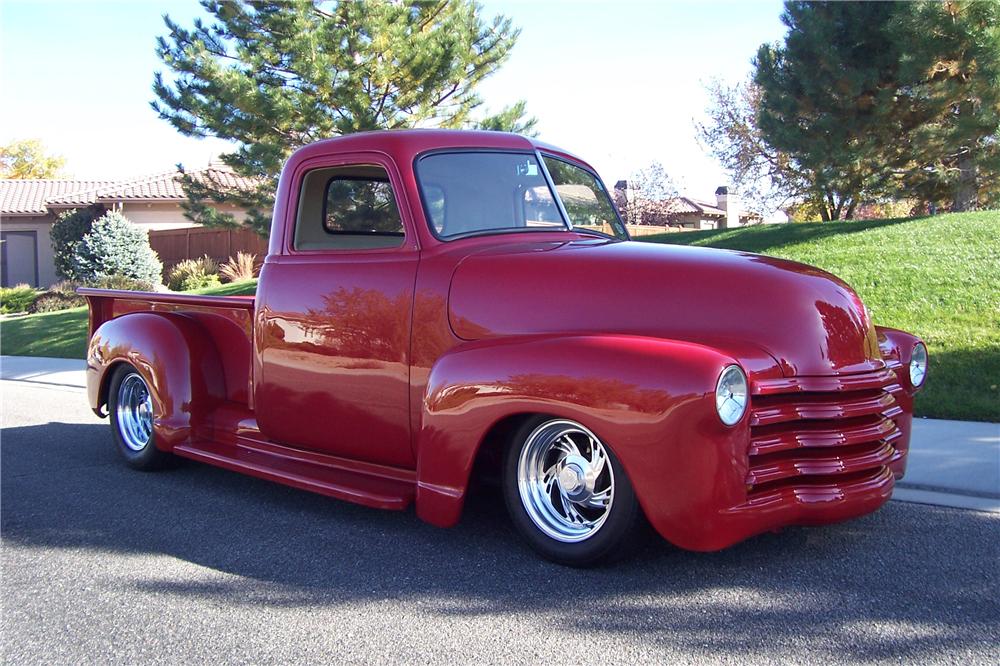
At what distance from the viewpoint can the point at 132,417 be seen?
6.60 metres

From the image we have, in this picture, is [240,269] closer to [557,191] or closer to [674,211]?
[674,211]

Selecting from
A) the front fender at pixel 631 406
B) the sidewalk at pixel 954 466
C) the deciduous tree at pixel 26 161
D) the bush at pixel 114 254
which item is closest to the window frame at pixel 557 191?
the front fender at pixel 631 406

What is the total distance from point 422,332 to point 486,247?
0.57 m

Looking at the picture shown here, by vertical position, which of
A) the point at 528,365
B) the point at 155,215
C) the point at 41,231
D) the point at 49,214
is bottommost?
the point at 528,365

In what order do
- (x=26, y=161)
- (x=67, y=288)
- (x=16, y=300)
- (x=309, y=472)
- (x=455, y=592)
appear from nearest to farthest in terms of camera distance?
1. (x=455, y=592)
2. (x=309, y=472)
3. (x=16, y=300)
4. (x=67, y=288)
5. (x=26, y=161)

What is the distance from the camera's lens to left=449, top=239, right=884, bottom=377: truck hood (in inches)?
157

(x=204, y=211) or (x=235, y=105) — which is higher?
(x=235, y=105)

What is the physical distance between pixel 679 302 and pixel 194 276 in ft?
75.6

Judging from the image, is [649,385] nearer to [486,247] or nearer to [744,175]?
[486,247]

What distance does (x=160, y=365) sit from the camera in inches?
237

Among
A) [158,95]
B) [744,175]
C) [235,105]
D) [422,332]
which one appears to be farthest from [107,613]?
[744,175]

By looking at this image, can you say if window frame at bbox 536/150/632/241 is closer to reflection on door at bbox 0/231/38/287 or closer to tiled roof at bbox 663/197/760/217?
tiled roof at bbox 663/197/760/217

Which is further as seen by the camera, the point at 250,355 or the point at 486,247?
the point at 250,355

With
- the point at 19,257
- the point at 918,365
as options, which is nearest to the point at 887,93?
the point at 918,365
